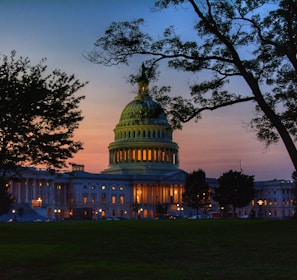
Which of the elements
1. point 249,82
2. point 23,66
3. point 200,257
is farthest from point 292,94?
point 200,257

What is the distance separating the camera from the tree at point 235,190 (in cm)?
13175

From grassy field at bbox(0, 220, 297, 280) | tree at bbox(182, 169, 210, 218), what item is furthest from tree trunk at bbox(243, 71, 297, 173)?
tree at bbox(182, 169, 210, 218)

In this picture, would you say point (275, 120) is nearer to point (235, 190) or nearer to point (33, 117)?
point (33, 117)

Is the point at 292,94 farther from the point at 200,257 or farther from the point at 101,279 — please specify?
the point at 101,279

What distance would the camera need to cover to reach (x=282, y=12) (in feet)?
115

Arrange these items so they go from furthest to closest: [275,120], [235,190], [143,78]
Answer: [235,190]
[143,78]
[275,120]

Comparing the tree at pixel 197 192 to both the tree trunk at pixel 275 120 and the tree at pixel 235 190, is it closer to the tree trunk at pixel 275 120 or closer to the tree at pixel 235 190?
the tree at pixel 235 190

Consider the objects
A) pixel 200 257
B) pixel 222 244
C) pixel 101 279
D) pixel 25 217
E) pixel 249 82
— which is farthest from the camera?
pixel 25 217

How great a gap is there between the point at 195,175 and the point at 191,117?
112 m

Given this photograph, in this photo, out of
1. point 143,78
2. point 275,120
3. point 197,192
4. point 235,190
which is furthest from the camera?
point 197,192

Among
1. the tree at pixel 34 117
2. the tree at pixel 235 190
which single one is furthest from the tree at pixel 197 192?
the tree at pixel 34 117

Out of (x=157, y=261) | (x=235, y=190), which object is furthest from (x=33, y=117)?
(x=235, y=190)

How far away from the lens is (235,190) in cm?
13250

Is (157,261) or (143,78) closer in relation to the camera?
(157,261)
